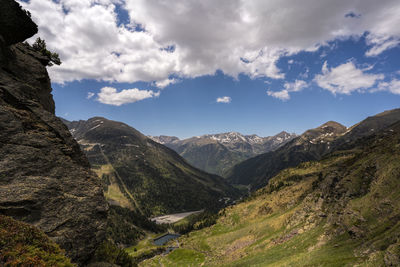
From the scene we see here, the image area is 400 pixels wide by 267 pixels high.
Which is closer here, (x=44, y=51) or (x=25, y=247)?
(x=25, y=247)

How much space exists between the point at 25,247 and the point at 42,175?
9.16 metres

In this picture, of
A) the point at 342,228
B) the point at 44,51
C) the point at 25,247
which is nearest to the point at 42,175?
the point at 25,247

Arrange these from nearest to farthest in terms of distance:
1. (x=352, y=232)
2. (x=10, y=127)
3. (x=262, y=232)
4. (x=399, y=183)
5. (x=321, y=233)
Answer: (x=10, y=127), (x=352, y=232), (x=399, y=183), (x=321, y=233), (x=262, y=232)

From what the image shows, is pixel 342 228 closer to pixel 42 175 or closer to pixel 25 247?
pixel 25 247

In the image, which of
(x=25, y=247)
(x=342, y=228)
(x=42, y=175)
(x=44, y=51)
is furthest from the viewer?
(x=342, y=228)

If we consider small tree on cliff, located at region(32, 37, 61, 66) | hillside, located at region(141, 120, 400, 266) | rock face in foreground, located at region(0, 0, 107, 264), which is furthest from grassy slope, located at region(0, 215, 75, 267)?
hillside, located at region(141, 120, 400, 266)

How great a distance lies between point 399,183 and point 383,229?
71.6 ft

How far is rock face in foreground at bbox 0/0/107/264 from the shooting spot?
20.4m

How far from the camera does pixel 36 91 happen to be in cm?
3209

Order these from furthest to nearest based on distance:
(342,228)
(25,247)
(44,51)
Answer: (342,228), (44,51), (25,247)

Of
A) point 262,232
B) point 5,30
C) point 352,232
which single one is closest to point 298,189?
point 262,232

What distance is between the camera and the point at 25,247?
51.5 ft

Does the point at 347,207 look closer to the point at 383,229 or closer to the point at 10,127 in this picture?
the point at 383,229

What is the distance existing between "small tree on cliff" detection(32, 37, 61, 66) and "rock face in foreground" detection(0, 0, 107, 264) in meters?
10.3
